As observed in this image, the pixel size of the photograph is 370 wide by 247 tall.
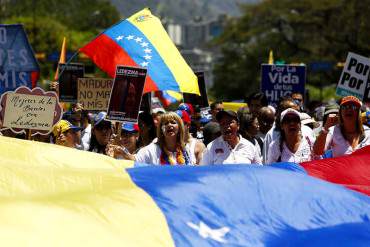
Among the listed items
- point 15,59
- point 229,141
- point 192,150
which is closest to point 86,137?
point 15,59

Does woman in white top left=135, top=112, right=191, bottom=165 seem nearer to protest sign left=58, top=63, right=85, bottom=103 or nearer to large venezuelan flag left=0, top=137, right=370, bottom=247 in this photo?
large venezuelan flag left=0, top=137, right=370, bottom=247

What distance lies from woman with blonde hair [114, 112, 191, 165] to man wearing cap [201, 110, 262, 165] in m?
0.39

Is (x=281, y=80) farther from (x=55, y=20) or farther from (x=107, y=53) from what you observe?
(x=55, y=20)

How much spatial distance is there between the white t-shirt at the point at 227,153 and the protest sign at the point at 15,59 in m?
3.34

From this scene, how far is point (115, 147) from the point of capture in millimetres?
8219

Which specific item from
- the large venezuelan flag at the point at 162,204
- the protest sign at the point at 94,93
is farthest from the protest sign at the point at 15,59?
the large venezuelan flag at the point at 162,204

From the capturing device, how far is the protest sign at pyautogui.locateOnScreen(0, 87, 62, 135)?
7801 mm

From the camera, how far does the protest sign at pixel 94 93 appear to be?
399 inches

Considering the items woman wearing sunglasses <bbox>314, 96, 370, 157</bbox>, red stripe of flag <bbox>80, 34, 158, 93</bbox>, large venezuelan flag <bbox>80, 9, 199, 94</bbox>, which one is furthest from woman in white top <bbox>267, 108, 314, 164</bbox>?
red stripe of flag <bbox>80, 34, 158, 93</bbox>

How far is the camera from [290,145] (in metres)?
8.44

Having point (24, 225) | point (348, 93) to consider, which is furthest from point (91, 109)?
point (24, 225)

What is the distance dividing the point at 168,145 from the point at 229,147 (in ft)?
2.08

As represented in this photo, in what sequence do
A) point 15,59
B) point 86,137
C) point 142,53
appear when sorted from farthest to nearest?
point 15,59, point 86,137, point 142,53

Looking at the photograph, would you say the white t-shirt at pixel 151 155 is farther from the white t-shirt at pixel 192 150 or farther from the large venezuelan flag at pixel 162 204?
the large venezuelan flag at pixel 162 204
